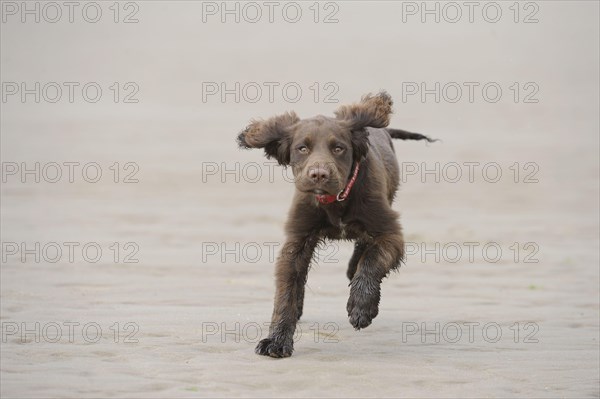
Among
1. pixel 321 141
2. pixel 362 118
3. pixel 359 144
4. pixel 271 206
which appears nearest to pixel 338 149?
pixel 321 141

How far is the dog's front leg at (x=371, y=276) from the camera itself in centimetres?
693

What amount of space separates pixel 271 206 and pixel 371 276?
829 cm

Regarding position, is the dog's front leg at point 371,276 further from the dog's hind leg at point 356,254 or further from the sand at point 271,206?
the dog's hind leg at point 356,254

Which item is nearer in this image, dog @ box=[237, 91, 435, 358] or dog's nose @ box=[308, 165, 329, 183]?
dog's nose @ box=[308, 165, 329, 183]

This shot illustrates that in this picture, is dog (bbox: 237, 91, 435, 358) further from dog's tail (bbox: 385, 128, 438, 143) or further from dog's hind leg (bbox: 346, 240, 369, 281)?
dog's tail (bbox: 385, 128, 438, 143)

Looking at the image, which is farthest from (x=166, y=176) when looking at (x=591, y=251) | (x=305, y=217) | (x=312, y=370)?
(x=312, y=370)

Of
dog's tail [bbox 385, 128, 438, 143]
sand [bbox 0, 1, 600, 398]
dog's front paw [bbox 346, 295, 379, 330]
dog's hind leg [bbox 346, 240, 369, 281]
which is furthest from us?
dog's tail [bbox 385, 128, 438, 143]

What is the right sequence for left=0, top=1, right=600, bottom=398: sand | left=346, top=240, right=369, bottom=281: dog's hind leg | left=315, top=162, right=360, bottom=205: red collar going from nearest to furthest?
left=0, top=1, right=600, bottom=398: sand, left=315, top=162, right=360, bottom=205: red collar, left=346, top=240, right=369, bottom=281: dog's hind leg

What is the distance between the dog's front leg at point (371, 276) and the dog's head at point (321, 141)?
53 cm

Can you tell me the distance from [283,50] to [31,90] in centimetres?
546

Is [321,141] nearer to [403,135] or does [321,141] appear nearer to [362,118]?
[362,118]

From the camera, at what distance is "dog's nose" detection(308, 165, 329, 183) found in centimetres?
670

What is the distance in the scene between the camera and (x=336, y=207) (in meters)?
7.30

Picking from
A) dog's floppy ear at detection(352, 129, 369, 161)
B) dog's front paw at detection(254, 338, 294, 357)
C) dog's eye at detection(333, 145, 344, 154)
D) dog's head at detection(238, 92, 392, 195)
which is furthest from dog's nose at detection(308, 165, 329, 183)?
dog's front paw at detection(254, 338, 294, 357)
